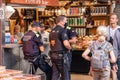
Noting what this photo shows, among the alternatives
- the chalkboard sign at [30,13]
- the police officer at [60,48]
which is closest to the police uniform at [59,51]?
the police officer at [60,48]

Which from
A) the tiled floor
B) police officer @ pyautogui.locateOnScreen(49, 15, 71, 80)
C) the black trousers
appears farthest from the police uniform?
the tiled floor

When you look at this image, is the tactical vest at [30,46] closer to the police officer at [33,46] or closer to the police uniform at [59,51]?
the police officer at [33,46]

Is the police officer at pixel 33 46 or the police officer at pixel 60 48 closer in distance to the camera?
the police officer at pixel 60 48

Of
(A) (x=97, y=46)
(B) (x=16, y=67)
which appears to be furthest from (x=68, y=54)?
(A) (x=97, y=46)

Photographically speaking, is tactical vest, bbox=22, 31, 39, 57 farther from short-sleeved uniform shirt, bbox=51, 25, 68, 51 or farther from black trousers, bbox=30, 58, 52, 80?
short-sleeved uniform shirt, bbox=51, 25, 68, 51

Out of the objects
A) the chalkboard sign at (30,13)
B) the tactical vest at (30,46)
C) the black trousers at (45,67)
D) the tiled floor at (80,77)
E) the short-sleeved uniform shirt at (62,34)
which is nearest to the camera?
the short-sleeved uniform shirt at (62,34)

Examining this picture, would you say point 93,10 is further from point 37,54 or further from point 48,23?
point 37,54

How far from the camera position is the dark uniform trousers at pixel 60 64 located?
7604 millimetres

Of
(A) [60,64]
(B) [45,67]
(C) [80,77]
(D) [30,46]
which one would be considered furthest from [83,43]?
(D) [30,46]

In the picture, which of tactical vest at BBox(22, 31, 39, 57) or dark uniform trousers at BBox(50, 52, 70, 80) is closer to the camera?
dark uniform trousers at BBox(50, 52, 70, 80)

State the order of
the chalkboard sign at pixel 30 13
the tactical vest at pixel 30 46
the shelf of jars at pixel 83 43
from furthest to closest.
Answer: the chalkboard sign at pixel 30 13
the shelf of jars at pixel 83 43
the tactical vest at pixel 30 46

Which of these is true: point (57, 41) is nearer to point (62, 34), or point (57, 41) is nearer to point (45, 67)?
point (62, 34)

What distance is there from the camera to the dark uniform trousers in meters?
7.60

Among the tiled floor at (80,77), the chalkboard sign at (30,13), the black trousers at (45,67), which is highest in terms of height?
the chalkboard sign at (30,13)
